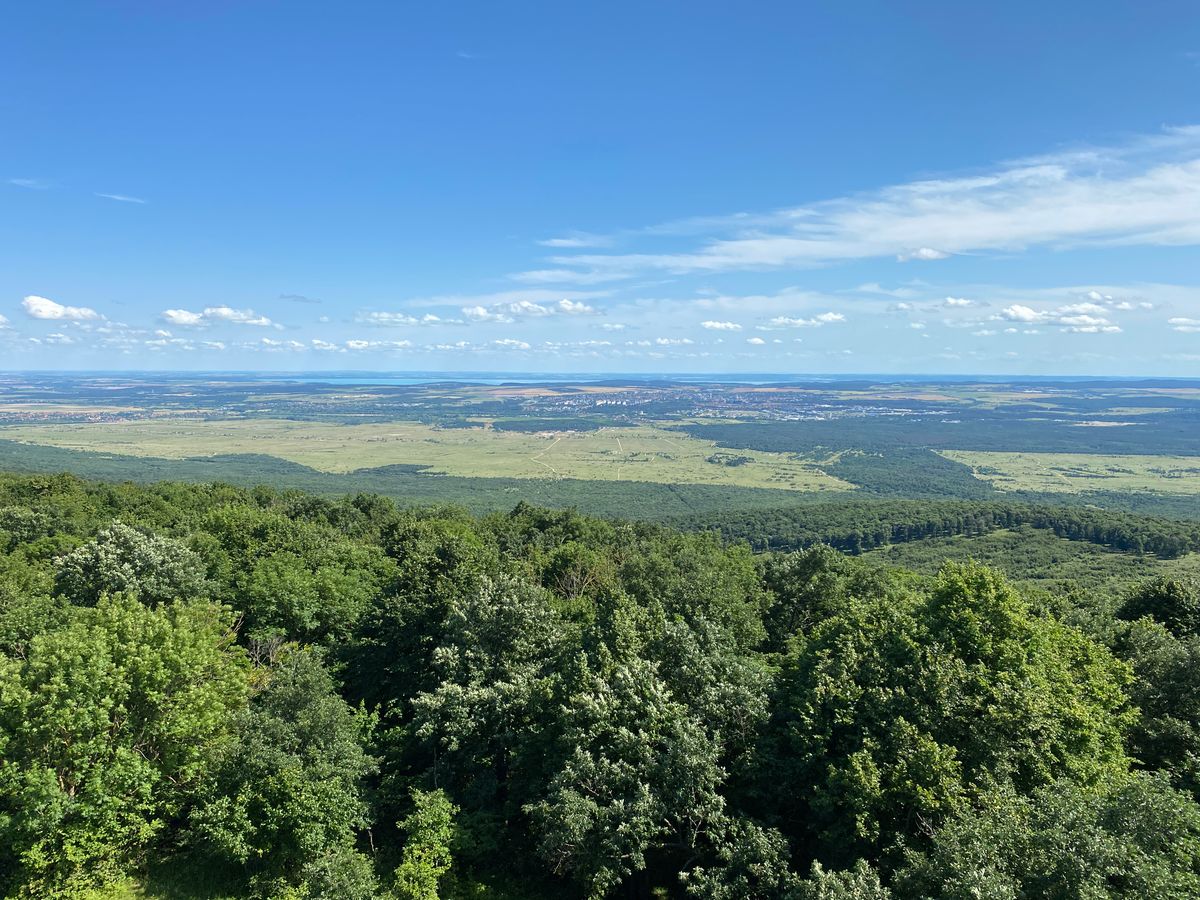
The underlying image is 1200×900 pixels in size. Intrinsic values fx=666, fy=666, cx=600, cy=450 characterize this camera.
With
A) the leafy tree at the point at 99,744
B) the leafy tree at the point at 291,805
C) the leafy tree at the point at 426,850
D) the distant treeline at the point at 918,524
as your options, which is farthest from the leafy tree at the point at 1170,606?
the distant treeline at the point at 918,524

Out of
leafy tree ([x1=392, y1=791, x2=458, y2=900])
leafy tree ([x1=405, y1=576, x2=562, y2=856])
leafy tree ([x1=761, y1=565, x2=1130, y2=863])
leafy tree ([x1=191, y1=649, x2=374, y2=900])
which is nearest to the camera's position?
leafy tree ([x1=761, y1=565, x2=1130, y2=863])

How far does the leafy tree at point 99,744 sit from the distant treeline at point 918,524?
13150 cm

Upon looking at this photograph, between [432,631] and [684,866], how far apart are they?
18309 millimetres

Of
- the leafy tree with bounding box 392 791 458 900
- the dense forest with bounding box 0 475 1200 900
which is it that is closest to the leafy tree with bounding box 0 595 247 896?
the dense forest with bounding box 0 475 1200 900

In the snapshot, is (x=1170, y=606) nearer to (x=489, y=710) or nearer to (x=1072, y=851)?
(x=1072, y=851)

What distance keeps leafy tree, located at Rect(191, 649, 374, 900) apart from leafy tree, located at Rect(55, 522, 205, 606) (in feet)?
57.4

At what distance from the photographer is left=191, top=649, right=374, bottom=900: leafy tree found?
80.3 ft

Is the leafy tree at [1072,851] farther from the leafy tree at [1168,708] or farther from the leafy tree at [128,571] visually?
the leafy tree at [128,571]

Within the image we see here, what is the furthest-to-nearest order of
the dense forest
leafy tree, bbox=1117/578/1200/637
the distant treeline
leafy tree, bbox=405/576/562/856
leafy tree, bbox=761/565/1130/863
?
1. the distant treeline
2. leafy tree, bbox=1117/578/1200/637
3. leafy tree, bbox=405/576/562/856
4. leafy tree, bbox=761/565/1130/863
5. the dense forest

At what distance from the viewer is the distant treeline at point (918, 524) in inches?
5846

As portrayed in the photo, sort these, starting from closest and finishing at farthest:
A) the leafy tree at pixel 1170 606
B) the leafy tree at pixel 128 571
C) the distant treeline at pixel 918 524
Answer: the leafy tree at pixel 128 571 → the leafy tree at pixel 1170 606 → the distant treeline at pixel 918 524

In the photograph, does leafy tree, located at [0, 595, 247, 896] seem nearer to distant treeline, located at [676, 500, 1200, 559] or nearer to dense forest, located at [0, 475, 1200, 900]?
dense forest, located at [0, 475, 1200, 900]

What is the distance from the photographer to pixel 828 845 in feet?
78.1

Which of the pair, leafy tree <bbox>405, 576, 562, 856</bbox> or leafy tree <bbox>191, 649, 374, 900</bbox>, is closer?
leafy tree <bbox>191, 649, 374, 900</bbox>
